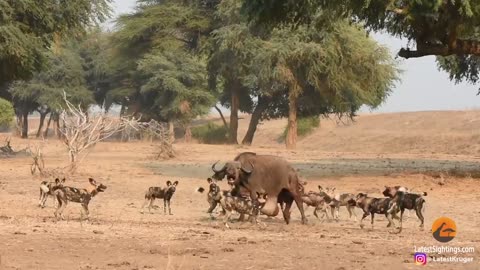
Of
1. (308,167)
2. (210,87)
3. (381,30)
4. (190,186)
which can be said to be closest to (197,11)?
(210,87)

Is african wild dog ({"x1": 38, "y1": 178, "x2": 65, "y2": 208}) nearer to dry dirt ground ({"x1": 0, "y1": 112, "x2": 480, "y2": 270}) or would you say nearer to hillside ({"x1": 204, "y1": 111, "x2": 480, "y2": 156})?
dry dirt ground ({"x1": 0, "y1": 112, "x2": 480, "y2": 270})

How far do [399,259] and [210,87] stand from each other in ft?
168

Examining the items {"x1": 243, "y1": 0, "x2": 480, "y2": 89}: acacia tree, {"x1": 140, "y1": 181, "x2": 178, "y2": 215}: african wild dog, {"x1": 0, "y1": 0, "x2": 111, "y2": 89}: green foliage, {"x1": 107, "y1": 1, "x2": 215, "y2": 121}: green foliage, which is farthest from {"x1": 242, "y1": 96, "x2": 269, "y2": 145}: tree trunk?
{"x1": 140, "y1": 181, "x2": 178, "y2": 215}: african wild dog

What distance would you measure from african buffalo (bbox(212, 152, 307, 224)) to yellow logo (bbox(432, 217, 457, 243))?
243 cm

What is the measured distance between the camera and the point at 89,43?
73.3 m

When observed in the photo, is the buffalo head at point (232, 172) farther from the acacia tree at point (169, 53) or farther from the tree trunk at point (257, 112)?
the tree trunk at point (257, 112)

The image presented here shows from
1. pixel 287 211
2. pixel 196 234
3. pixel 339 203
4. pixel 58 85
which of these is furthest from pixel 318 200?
pixel 58 85

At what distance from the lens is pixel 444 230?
46.6ft

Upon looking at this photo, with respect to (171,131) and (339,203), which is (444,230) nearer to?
(339,203)

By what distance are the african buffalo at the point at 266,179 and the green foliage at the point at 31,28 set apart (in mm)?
16000

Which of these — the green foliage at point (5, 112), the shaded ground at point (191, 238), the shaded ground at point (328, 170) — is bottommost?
the shaded ground at point (191, 238)

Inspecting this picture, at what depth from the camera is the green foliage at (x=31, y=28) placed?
1152 inches

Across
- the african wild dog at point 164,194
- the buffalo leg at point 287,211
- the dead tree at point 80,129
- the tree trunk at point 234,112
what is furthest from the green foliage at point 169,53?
the buffalo leg at point 287,211

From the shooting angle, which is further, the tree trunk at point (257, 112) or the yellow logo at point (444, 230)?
the tree trunk at point (257, 112)
